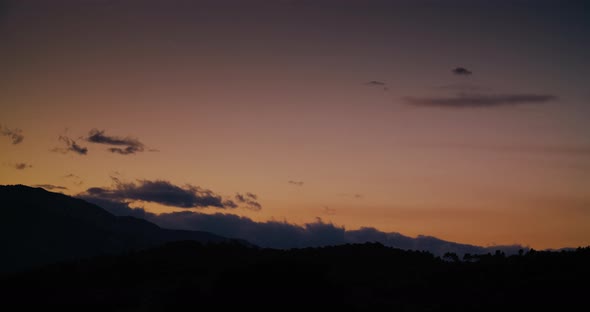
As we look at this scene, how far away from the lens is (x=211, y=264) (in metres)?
77.8

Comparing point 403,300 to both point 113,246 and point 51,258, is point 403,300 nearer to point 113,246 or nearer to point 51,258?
point 51,258

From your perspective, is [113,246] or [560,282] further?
[113,246]

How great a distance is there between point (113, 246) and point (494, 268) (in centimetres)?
14536

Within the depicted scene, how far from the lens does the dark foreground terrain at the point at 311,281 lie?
178 ft

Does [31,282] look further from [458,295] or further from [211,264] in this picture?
[458,295]

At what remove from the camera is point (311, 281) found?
56.3 m

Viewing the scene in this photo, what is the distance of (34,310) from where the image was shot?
61.0m

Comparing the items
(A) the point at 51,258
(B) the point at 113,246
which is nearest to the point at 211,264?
(A) the point at 51,258

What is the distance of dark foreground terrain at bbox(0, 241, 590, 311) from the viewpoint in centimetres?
5438

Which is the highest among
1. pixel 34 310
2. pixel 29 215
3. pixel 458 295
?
pixel 29 215

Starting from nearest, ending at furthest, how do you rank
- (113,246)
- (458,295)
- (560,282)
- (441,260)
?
(560,282) < (458,295) < (441,260) < (113,246)

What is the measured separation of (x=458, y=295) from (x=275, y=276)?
52.2ft

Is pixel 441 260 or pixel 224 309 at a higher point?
pixel 441 260

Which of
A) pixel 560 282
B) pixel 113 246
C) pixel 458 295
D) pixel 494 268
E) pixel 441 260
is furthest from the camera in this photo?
pixel 113 246
